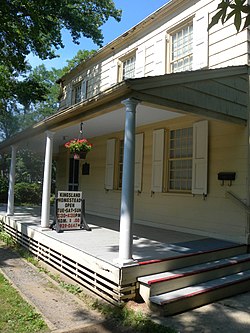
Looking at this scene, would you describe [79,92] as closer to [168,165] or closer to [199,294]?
[168,165]

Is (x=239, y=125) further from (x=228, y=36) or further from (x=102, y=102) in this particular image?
(x=102, y=102)

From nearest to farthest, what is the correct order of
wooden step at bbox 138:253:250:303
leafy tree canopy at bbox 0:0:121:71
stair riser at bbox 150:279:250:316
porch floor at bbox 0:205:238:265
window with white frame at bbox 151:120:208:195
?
stair riser at bbox 150:279:250:316
wooden step at bbox 138:253:250:303
porch floor at bbox 0:205:238:265
window with white frame at bbox 151:120:208:195
leafy tree canopy at bbox 0:0:121:71

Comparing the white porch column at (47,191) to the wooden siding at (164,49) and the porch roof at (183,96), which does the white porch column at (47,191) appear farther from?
the wooden siding at (164,49)

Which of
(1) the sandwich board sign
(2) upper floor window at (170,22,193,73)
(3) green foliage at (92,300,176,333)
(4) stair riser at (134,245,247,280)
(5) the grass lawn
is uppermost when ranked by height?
(2) upper floor window at (170,22,193,73)

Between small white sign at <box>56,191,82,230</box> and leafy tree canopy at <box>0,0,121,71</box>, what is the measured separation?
6510 mm

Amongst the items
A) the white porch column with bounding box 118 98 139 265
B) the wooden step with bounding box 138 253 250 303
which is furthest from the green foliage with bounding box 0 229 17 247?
the wooden step with bounding box 138 253 250 303

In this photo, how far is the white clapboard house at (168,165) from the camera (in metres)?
4.32

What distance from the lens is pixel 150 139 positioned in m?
8.11

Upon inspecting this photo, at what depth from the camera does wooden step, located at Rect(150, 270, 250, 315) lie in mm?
3799

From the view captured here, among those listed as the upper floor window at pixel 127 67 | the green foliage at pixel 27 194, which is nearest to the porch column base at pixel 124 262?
the upper floor window at pixel 127 67

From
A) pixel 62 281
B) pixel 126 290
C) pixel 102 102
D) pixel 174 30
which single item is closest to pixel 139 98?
pixel 102 102

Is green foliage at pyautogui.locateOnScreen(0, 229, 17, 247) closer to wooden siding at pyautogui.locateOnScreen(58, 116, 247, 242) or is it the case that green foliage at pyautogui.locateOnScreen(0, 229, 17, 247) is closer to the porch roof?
wooden siding at pyautogui.locateOnScreen(58, 116, 247, 242)

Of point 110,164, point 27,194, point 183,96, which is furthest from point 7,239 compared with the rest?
point 27,194

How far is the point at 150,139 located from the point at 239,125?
2.60 m
